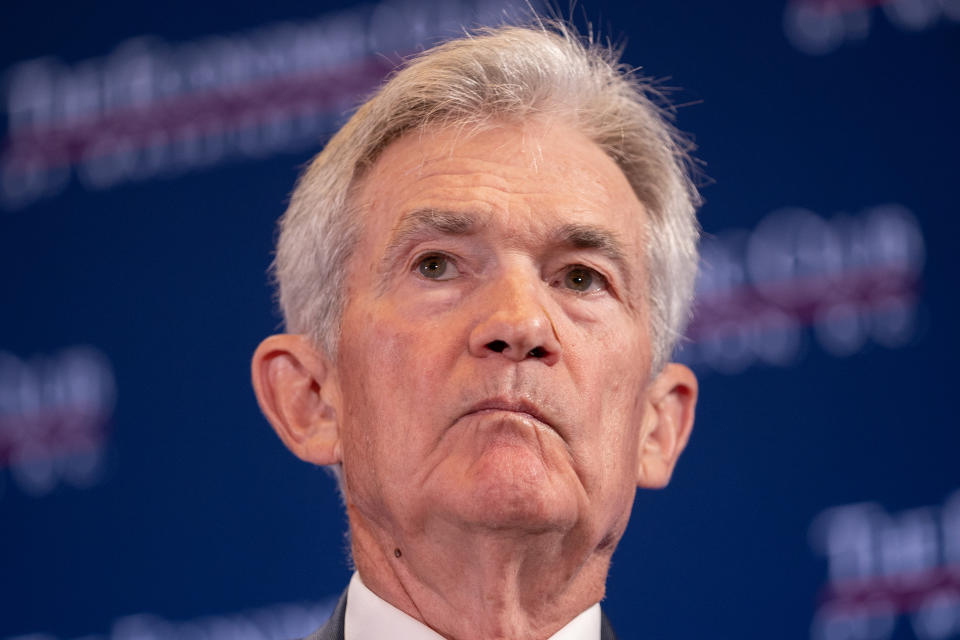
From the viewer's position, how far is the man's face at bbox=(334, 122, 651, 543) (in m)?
1.44

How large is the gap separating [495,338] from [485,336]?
1 centimetres

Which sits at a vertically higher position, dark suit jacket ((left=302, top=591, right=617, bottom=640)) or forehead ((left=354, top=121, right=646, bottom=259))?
forehead ((left=354, top=121, right=646, bottom=259))

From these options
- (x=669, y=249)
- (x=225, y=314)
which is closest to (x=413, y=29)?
(x=225, y=314)

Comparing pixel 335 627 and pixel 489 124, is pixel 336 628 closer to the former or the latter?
pixel 335 627

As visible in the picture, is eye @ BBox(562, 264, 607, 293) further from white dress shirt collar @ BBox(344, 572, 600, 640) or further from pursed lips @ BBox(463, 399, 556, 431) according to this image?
white dress shirt collar @ BBox(344, 572, 600, 640)

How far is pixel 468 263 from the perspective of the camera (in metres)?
1.56

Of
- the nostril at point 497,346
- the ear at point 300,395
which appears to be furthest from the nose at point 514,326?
the ear at point 300,395

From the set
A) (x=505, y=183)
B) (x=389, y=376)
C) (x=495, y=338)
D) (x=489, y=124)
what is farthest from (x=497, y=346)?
(x=489, y=124)

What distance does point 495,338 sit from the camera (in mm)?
1434

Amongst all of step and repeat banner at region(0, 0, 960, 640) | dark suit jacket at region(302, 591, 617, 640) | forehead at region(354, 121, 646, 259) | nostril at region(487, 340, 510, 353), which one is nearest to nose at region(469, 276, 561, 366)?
nostril at region(487, 340, 510, 353)

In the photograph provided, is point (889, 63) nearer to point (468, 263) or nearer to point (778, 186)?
point (778, 186)

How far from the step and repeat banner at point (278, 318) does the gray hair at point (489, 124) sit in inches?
40.9

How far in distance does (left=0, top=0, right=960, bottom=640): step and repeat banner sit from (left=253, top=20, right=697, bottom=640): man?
106 centimetres

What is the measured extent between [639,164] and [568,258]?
13.8 inches
